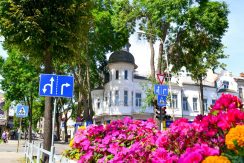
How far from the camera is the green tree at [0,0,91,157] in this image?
565 inches

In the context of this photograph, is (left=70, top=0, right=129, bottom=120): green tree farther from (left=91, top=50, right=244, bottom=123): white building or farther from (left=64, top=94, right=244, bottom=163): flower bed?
(left=64, top=94, right=244, bottom=163): flower bed

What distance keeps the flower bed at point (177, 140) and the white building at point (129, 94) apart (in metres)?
37.0

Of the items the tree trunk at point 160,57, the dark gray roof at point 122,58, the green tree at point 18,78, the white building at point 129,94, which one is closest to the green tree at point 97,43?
the green tree at point 18,78

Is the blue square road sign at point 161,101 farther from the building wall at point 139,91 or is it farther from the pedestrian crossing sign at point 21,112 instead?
the building wall at point 139,91

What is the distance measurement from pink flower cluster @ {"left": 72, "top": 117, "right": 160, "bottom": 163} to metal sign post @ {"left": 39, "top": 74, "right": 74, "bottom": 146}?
9.75ft

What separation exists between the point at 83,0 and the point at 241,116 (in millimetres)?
13600

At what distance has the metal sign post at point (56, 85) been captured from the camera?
9.33 meters

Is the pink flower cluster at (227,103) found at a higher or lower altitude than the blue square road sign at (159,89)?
lower

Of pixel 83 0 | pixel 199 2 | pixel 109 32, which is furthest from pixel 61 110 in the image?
pixel 83 0

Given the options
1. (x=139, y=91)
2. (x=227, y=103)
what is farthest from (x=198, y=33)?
(x=227, y=103)

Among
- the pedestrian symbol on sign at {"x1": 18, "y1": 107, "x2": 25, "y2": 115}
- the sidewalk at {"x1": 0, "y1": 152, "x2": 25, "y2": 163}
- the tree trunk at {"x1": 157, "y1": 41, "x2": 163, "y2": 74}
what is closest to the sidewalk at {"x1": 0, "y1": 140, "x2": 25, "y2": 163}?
the sidewalk at {"x1": 0, "y1": 152, "x2": 25, "y2": 163}

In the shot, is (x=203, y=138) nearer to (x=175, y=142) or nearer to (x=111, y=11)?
(x=175, y=142)

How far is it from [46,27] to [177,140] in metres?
12.1

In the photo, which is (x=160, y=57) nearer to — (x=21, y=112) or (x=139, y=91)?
(x=21, y=112)
